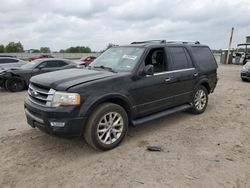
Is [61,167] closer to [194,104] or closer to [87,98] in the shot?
[87,98]

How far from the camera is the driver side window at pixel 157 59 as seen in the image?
4.25 meters

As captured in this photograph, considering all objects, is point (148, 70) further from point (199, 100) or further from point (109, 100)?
point (199, 100)

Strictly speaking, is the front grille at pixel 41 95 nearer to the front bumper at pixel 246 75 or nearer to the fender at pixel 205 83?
the fender at pixel 205 83

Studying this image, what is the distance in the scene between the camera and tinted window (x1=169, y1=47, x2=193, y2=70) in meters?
4.64

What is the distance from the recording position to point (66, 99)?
3.12 m

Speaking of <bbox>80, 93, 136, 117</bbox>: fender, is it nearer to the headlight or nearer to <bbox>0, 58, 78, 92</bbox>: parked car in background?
the headlight

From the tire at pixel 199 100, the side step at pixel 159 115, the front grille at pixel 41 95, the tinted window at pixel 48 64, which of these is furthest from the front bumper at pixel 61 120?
the tinted window at pixel 48 64

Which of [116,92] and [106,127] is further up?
[116,92]

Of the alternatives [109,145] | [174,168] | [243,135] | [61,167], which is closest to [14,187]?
[61,167]

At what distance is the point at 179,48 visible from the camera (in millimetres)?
4871

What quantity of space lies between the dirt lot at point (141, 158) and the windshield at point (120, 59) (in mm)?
1413

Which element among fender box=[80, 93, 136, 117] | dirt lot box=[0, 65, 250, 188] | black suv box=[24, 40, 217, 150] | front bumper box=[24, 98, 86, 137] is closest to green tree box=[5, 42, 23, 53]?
dirt lot box=[0, 65, 250, 188]

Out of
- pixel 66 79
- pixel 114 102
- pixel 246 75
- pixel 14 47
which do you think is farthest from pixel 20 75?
pixel 14 47

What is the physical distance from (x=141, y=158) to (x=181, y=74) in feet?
7.39
